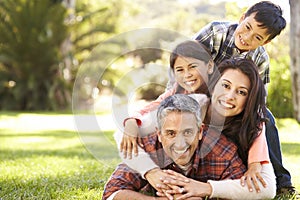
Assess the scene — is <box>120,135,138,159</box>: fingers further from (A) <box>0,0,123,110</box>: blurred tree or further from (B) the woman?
(A) <box>0,0,123,110</box>: blurred tree

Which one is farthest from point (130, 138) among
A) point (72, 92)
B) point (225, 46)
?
point (72, 92)

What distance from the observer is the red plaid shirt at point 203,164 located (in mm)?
2513

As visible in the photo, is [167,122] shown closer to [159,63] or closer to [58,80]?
[159,63]

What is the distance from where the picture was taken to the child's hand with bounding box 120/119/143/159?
2.49m

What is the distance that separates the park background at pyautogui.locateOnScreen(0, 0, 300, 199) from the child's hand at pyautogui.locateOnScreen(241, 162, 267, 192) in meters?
0.68

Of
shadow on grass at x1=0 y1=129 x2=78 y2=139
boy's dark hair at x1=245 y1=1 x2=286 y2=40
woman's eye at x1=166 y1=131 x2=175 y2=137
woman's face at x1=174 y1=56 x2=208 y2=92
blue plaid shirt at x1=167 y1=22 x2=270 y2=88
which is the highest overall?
boy's dark hair at x1=245 y1=1 x2=286 y2=40

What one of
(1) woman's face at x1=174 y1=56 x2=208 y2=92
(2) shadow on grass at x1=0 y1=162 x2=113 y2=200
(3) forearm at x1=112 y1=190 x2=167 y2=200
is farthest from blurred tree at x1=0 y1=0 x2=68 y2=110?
(3) forearm at x1=112 y1=190 x2=167 y2=200

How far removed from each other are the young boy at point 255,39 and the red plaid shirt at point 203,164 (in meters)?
0.43

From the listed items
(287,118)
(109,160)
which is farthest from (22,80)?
(109,160)

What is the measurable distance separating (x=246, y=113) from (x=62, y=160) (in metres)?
2.22

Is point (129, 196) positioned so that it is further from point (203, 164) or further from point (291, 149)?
point (291, 149)

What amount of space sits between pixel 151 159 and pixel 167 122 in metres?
0.25

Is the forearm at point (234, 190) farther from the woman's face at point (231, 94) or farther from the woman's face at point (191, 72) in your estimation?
the woman's face at point (191, 72)

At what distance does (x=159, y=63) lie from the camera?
3.06 m
